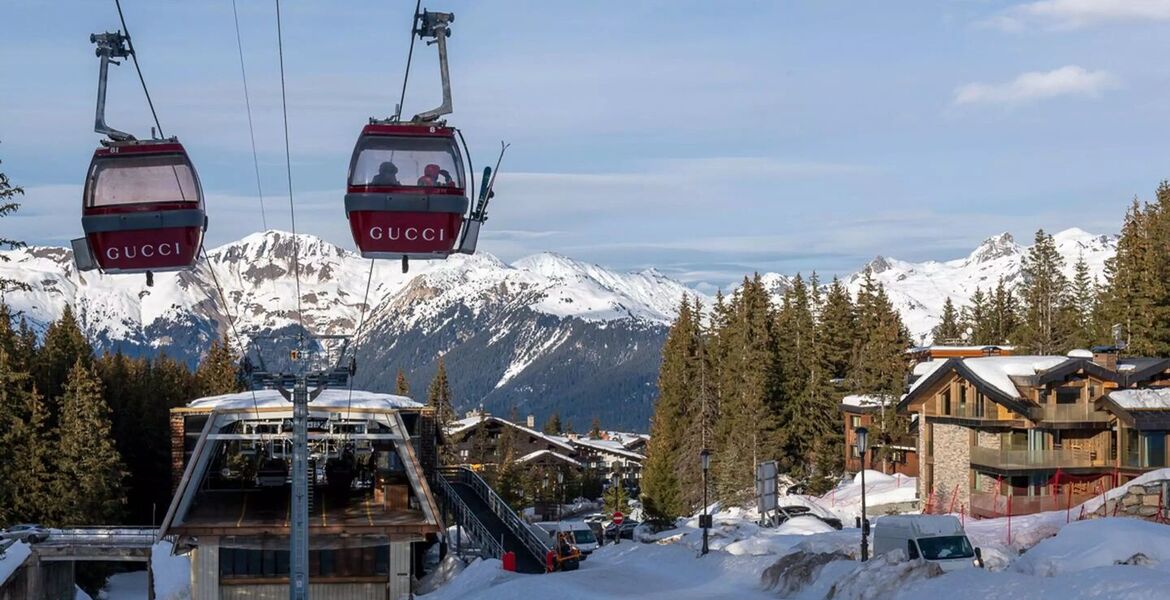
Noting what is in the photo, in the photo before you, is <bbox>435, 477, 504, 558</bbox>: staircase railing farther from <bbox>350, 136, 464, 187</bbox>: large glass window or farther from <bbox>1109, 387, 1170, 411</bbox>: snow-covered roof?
<bbox>350, 136, 464, 187</bbox>: large glass window

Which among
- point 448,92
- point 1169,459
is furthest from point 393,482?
point 448,92

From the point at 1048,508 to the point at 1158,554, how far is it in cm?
2874

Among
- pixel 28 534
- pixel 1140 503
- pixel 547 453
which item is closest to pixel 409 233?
pixel 1140 503

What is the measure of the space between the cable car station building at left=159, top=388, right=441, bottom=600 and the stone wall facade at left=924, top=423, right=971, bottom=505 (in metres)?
23.1

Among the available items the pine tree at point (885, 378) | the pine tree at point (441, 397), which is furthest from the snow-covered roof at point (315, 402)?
the pine tree at point (441, 397)

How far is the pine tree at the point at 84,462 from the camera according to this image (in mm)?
70312

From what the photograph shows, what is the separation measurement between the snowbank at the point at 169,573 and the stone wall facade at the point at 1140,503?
113 ft

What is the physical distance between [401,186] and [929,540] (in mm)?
16040

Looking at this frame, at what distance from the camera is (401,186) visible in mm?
27469

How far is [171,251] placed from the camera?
28375mm

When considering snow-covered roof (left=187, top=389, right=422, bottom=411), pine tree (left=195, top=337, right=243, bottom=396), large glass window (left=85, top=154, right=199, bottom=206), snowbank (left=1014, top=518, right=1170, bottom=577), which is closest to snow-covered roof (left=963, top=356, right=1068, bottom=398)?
snow-covered roof (left=187, top=389, right=422, bottom=411)

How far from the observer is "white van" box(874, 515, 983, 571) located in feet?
116

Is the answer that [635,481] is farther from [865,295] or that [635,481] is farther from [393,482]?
[393,482]

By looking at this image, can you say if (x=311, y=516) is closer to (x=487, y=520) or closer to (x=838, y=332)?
(x=487, y=520)
